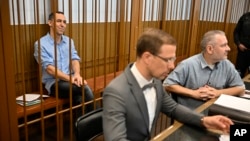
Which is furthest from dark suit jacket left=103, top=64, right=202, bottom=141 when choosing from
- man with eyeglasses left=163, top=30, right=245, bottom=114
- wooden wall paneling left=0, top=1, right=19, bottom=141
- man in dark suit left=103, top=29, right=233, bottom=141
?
wooden wall paneling left=0, top=1, right=19, bottom=141

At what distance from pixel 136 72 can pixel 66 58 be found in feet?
5.07

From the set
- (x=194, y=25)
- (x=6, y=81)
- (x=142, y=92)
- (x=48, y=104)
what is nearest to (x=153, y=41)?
(x=142, y=92)

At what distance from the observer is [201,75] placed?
80.3 inches

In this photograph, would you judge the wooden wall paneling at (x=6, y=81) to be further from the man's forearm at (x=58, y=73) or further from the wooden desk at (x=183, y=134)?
the wooden desk at (x=183, y=134)

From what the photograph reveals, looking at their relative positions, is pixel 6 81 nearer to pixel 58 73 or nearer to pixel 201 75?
pixel 58 73

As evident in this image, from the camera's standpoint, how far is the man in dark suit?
3.95 ft

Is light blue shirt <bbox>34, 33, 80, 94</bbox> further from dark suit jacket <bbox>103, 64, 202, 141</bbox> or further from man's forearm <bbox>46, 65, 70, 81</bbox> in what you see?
dark suit jacket <bbox>103, 64, 202, 141</bbox>

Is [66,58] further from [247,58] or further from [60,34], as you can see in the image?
[247,58]

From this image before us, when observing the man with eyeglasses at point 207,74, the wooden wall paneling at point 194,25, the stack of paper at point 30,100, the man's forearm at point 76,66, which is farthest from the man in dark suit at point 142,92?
the wooden wall paneling at point 194,25

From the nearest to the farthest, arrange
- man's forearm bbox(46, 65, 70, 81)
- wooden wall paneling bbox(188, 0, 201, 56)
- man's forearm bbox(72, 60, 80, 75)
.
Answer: man's forearm bbox(46, 65, 70, 81), man's forearm bbox(72, 60, 80, 75), wooden wall paneling bbox(188, 0, 201, 56)

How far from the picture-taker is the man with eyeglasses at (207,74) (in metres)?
1.98

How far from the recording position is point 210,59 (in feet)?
6.67

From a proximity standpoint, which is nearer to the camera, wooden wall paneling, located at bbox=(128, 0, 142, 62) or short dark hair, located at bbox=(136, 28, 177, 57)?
short dark hair, located at bbox=(136, 28, 177, 57)

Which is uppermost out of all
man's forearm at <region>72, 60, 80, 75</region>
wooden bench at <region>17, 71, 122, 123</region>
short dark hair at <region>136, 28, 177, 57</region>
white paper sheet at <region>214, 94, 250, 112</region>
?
short dark hair at <region>136, 28, 177, 57</region>
